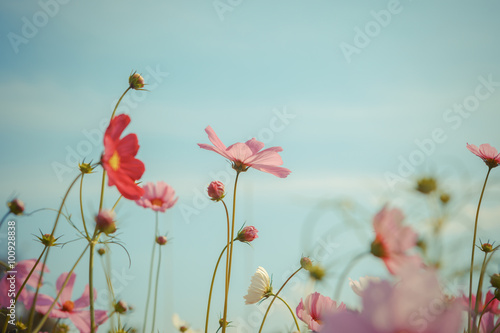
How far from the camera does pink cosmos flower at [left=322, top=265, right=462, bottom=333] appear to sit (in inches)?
11.3

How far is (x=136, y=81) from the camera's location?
43.3 inches

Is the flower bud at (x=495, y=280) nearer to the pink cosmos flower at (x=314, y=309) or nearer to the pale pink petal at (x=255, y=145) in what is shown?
the pink cosmos flower at (x=314, y=309)

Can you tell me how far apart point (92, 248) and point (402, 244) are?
0.47 meters

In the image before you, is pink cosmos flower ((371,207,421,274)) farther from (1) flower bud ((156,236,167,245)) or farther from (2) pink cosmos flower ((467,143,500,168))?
(1) flower bud ((156,236,167,245))

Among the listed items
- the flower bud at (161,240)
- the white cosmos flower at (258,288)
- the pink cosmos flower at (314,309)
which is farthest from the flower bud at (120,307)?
the pink cosmos flower at (314,309)

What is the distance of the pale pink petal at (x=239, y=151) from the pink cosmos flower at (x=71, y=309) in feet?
1.28

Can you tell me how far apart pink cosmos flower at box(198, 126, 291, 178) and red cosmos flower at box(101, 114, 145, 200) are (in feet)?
0.50

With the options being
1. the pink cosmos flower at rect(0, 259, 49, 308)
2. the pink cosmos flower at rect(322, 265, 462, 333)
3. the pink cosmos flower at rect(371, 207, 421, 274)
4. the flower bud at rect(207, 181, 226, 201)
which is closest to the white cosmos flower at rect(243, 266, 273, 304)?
the flower bud at rect(207, 181, 226, 201)

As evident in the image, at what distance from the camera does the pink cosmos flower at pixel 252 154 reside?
0.88 metres

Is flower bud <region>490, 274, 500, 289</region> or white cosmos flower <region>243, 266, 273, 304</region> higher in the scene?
flower bud <region>490, 274, 500, 289</region>

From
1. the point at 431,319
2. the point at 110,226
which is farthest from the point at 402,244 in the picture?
the point at 110,226

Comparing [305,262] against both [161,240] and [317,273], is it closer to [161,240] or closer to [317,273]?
[317,273]

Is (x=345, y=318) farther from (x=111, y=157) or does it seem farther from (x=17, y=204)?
(x=17, y=204)

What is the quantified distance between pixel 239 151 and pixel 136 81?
14.8 inches
